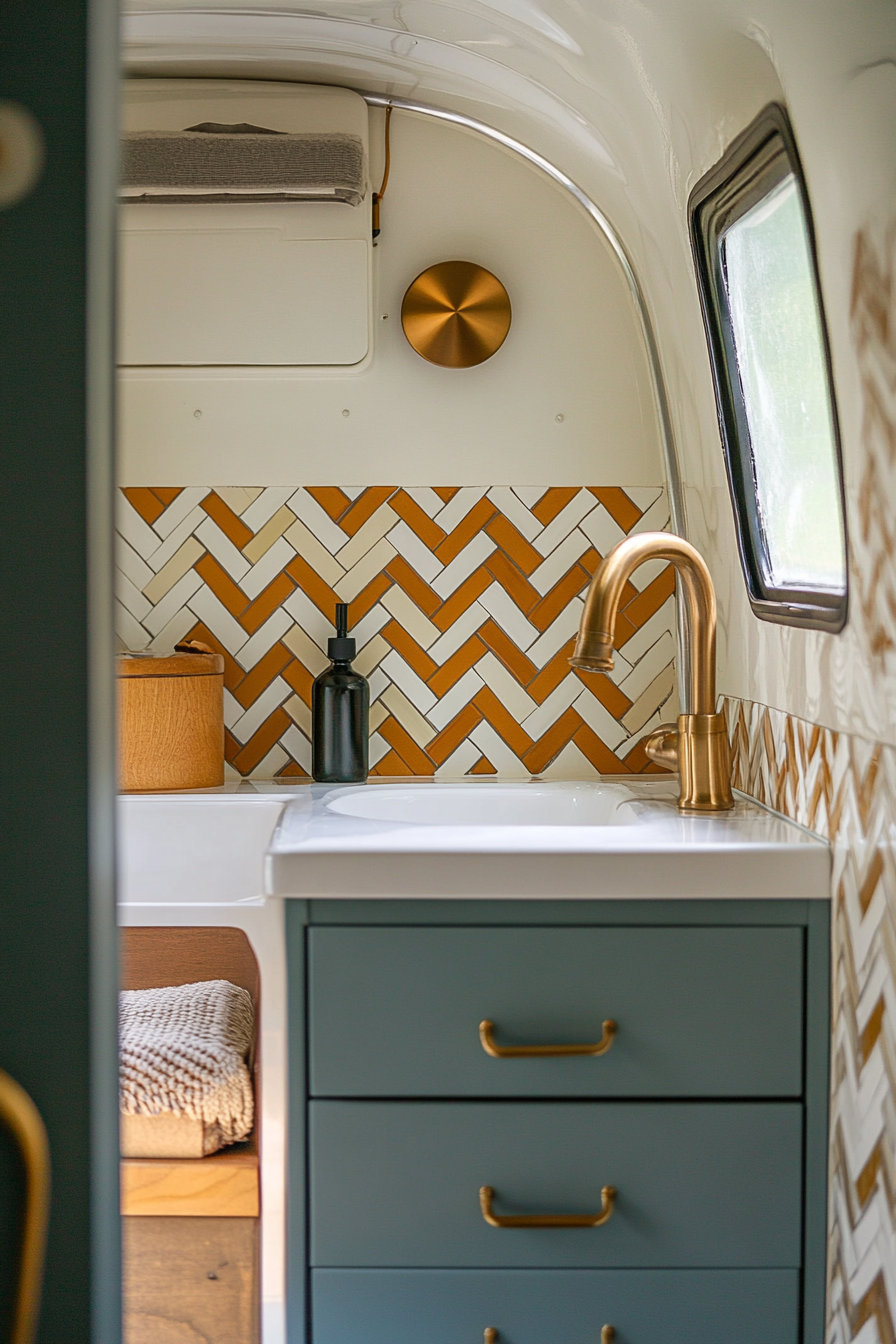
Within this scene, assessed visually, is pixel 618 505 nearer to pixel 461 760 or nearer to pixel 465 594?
pixel 465 594

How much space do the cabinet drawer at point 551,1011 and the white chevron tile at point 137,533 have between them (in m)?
0.94

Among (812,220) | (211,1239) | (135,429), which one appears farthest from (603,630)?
(135,429)

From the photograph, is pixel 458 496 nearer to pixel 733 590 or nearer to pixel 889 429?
pixel 733 590

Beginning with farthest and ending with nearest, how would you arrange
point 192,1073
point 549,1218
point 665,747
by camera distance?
point 665,747 → point 192,1073 → point 549,1218

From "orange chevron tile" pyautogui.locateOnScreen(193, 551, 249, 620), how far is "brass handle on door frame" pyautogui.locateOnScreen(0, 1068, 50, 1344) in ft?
5.04

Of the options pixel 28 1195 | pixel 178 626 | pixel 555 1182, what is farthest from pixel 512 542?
pixel 28 1195

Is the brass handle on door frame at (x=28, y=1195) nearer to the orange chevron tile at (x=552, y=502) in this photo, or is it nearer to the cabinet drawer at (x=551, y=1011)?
the cabinet drawer at (x=551, y=1011)

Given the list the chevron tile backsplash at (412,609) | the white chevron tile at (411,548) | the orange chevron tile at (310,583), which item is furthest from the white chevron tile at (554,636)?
the orange chevron tile at (310,583)

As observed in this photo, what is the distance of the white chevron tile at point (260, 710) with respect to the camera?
1.82 m

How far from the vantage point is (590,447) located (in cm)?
183

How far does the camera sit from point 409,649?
1.83 metres

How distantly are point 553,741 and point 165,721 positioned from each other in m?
0.65

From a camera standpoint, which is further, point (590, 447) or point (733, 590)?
point (590, 447)

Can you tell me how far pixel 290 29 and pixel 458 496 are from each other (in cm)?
74
